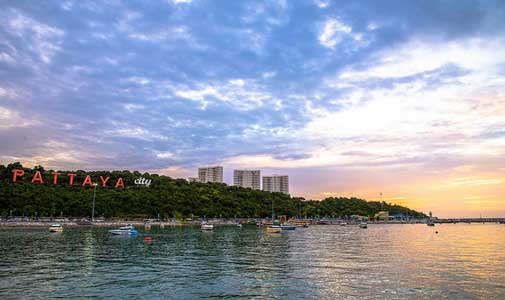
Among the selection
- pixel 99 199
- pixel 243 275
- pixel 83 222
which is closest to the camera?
pixel 243 275

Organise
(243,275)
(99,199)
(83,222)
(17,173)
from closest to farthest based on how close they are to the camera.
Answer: (243,275) → (83,222) → (17,173) → (99,199)

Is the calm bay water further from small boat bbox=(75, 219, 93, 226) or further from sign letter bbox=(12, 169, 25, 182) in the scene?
sign letter bbox=(12, 169, 25, 182)

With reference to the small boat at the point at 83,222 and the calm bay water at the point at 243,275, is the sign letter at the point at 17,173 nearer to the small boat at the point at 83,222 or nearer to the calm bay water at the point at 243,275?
the small boat at the point at 83,222

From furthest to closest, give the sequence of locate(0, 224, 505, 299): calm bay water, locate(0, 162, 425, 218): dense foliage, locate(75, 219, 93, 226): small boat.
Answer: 1. locate(0, 162, 425, 218): dense foliage
2. locate(75, 219, 93, 226): small boat
3. locate(0, 224, 505, 299): calm bay water

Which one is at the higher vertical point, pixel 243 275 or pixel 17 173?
pixel 17 173

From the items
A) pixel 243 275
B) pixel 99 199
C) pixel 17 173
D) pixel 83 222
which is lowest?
pixel 243 275

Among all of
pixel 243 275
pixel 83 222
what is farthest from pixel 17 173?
pixel 243 275

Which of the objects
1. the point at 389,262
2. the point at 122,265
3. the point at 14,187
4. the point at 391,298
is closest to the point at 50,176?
the point at 14,187

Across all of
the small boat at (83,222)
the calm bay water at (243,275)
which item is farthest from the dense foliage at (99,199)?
the calm bay water at (243,275)

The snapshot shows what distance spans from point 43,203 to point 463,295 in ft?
464

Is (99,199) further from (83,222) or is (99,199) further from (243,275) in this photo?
(243,275)

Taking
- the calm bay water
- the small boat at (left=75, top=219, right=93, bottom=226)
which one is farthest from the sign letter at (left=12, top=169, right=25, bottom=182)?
the calm bay water

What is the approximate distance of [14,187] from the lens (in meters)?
139

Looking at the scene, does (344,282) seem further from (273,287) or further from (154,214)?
(154,214)
